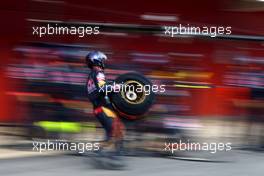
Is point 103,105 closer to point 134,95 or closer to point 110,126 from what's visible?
point 110,126

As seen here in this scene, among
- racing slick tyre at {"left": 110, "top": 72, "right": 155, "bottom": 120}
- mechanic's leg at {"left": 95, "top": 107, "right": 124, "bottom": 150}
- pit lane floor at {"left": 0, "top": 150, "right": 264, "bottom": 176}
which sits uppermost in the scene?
racing slick tyre at {"left": 110, "top": 72, "right": 155, "bottom": 120}

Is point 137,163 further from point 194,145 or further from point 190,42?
point 190,42

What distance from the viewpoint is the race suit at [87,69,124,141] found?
25.2 feet

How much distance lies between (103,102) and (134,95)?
0.48m

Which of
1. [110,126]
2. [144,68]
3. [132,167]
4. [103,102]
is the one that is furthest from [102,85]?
[144,68]

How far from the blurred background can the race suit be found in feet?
2.55

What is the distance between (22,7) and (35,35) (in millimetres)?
573

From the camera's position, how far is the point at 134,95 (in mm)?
8055

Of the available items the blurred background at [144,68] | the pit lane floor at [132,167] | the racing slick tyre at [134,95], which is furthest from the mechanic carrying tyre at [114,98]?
the blurred background at [144,68]

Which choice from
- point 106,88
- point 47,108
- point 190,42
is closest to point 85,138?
point 47,108

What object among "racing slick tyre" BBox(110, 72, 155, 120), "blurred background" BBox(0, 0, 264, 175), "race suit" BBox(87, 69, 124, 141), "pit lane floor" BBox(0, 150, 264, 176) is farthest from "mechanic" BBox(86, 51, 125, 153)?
"blurred background" BBox(0, 0, 264, 175)

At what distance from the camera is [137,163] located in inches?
320

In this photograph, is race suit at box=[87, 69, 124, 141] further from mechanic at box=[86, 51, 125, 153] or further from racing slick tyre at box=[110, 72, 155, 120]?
racing slick tyre at box=[110, 72, 155, 120]

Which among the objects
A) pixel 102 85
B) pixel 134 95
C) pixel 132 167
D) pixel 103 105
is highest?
pixel 102 85
